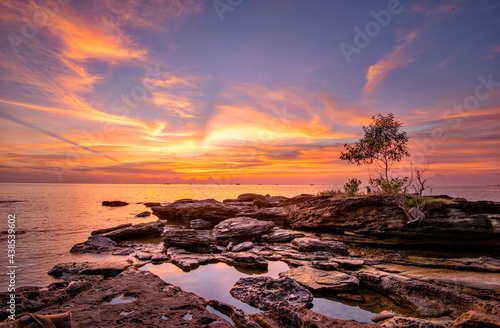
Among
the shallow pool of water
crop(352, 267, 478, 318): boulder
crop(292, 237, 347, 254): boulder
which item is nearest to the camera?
crop(352, 267, 478, 318): boulder

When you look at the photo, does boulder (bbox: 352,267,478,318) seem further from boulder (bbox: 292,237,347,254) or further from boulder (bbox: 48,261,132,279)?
boulder (bbox: 48,261,132,279)

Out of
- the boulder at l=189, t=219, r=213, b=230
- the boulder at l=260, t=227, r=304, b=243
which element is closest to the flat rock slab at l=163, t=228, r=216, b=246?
the boulder at l=260, t=227, r=304, b=243

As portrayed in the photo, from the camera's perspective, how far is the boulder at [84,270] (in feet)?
33.7

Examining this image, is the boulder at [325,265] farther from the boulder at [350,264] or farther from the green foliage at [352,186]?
the green foliage at [352,186]

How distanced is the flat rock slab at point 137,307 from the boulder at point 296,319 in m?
1.31

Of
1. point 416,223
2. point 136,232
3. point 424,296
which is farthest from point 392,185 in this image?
point 136,232

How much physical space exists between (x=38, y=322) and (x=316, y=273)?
9603 mm

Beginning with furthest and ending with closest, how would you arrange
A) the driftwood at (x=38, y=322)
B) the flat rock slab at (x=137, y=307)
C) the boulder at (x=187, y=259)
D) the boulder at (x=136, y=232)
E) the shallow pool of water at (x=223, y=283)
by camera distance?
the boulder at (x=136, y=232), the boulder at (x=187, y=259), the shallow pool of water at (x=223, y=283), the flat rock slab at (x=137, y=307), the driftwood at (x=38, y=322)

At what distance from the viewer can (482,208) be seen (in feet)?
46.5

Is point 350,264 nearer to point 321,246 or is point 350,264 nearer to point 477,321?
point 321,246

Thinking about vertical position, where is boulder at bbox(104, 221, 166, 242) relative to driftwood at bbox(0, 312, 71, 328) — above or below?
below

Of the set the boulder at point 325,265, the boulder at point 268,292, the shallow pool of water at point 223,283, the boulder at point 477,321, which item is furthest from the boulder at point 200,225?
the boulder at point 477,321

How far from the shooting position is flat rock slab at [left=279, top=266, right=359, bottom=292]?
899 cm

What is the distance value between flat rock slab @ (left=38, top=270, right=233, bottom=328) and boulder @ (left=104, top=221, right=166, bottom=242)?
1207 centimetres
